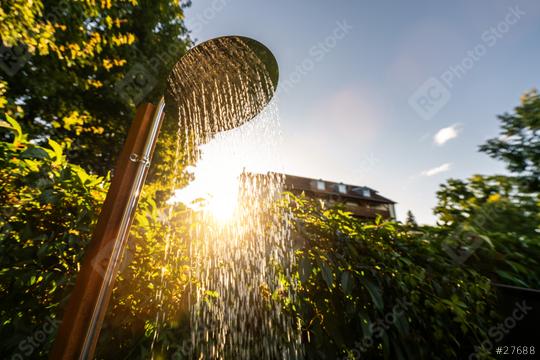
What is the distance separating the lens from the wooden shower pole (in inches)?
33.4

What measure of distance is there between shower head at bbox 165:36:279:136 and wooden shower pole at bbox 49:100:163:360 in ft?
1.63

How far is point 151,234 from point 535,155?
847 inches

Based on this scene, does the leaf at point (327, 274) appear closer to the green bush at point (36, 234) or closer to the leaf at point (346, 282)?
the leaf at point (346, 282)

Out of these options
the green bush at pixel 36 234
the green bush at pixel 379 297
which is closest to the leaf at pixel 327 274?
the green bush at pixel 379 297

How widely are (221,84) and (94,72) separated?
9.89 meters

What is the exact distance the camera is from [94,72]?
342 inches

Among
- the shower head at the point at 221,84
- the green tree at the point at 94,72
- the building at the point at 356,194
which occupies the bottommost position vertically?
the shower head at the point at 221,84

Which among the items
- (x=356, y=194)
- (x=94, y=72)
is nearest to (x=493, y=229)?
(x=94, y=72)

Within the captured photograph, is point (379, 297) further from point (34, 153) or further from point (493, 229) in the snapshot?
point (493, 229)

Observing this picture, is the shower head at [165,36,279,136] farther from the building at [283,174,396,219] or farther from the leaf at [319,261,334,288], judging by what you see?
the building at [283,174,396,219]

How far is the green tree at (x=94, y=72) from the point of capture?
17.2 feet

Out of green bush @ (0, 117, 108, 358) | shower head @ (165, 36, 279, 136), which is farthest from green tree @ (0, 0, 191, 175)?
shower head @ (165, 36, 279, 136)

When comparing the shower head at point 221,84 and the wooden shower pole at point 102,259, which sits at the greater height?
the shower head at point 221,84

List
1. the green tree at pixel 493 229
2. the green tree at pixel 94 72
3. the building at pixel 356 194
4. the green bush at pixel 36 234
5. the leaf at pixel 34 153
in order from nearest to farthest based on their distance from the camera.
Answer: the green bush at pixel 36 234 → the leaf at pixel 34 153 → the green tree at pixel 493 229 → the green tree at pixel 94 72 → the building at pixel 356 194
